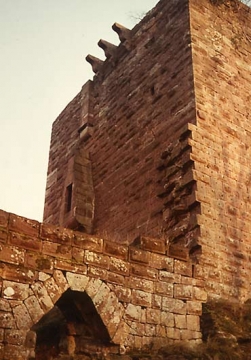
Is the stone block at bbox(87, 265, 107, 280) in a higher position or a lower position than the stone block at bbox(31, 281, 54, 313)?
higher

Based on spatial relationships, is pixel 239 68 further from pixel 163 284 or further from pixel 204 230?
pixel 163 284

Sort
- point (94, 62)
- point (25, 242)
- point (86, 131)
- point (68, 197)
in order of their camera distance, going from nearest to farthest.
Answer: point (25, 242), point (68, 197), point (86, 131), point (94, 62)

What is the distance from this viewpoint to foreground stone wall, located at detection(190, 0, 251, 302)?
25.4ft

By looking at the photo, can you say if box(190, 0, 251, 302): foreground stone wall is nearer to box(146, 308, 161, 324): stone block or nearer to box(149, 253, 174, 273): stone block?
Answer: box(149, 253, 174, 273): stone block

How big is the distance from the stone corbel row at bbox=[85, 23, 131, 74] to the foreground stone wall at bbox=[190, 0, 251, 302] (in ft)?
6.64

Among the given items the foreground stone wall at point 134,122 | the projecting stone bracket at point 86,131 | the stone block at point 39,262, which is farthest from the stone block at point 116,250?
the projecting stone bracket at point 86,131

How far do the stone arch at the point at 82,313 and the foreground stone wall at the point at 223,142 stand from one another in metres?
1.51

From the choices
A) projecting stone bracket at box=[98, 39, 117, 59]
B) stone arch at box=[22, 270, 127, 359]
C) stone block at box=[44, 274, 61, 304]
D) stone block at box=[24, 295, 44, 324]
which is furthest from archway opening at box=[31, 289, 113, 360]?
projecting stone bracket at box=[98, 39, 117, 59]

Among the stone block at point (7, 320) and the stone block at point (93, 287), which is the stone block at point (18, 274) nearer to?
the stone block at point (7, 320)

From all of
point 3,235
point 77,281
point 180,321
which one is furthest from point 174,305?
point 3,235

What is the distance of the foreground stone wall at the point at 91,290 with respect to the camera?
16.8 feet

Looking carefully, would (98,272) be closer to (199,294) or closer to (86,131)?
(199,294)

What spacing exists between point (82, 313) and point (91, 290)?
0.32m

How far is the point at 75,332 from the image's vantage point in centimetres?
575
